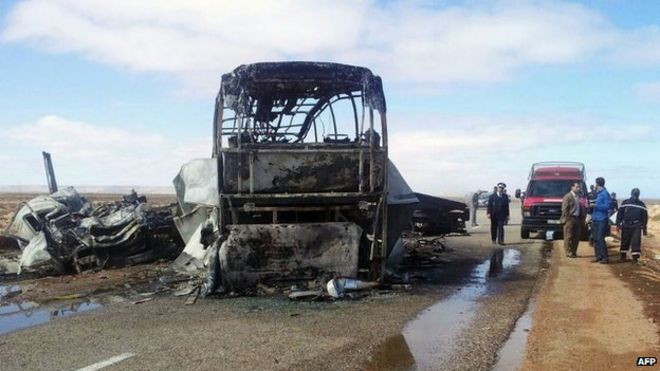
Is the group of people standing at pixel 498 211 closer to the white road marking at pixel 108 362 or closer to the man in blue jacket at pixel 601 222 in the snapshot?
the man in blue jacket at pixel 601 222

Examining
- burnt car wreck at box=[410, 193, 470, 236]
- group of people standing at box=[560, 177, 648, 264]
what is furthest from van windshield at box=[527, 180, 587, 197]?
group of people standing at box=[560, 177, 648, 264]

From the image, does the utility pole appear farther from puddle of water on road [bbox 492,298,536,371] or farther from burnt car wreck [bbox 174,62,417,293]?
puddle of water on road [bbox 492,298,536,371]

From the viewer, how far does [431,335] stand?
618 centimetres

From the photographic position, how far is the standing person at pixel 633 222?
1266cm

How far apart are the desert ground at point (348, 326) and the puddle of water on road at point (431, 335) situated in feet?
0.05

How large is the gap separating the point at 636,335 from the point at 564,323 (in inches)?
29.9

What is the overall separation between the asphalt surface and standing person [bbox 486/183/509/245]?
7.75m

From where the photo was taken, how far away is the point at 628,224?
12.8 metres

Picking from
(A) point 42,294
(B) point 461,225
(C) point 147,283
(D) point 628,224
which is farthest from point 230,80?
(B) point 461,225

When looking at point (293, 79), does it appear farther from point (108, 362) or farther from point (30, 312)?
point (108, 362)

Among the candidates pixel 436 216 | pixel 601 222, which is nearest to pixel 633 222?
pixel 601 222


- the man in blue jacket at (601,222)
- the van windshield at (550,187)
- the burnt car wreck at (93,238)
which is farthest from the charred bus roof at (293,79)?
the van windshield at (550,187)

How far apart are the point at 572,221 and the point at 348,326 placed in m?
9.12

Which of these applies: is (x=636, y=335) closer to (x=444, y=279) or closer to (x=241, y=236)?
(x=444, y=279)
